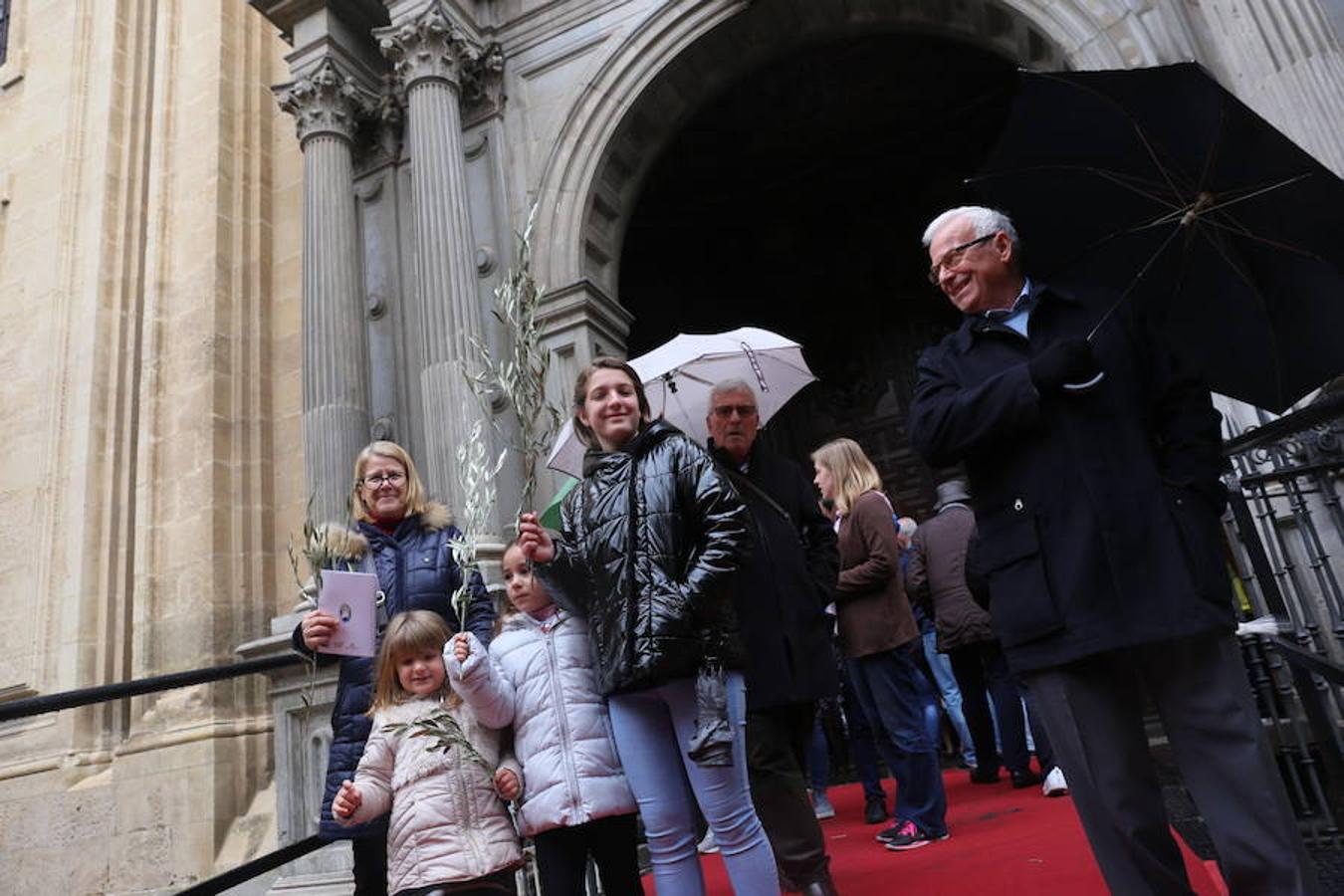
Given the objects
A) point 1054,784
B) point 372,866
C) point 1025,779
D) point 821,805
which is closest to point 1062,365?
point 372,866

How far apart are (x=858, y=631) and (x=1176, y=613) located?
2357 millimetres

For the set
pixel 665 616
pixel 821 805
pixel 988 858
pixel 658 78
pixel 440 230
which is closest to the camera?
pixel 665 616

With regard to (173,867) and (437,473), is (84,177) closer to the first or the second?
(437,473)

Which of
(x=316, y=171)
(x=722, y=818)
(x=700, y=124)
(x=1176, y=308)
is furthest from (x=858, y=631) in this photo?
(x=700, y=124)

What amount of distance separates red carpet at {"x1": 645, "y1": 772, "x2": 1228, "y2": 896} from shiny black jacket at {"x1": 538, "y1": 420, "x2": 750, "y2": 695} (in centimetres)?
148

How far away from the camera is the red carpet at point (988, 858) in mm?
3104

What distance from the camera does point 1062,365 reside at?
1.92 metres

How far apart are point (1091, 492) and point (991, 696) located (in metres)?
3.30

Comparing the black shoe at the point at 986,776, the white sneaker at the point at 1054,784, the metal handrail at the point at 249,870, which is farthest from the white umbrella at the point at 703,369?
the black shoe at the point at 986,776

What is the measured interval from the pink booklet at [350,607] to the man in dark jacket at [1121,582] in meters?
1.69

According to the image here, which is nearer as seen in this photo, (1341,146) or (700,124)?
(1341,146)

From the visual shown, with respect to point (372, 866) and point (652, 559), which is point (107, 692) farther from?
point (652, 559)

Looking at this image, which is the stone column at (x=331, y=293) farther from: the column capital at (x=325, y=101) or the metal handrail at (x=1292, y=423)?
the metal handrail at (x=1292, y=423)

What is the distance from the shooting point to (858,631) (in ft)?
13.6
